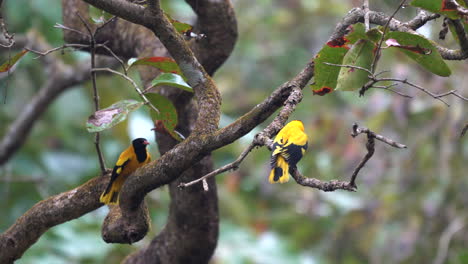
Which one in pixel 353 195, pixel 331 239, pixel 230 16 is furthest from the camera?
pixel 353 195

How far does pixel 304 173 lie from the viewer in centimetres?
698

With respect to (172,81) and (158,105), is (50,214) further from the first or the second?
(172,81)

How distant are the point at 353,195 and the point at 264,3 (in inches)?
107

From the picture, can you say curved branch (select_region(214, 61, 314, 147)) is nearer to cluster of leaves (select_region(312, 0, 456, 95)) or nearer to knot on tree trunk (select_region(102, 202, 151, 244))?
cluster of leaves (select_region(312, 0, 456, 95))

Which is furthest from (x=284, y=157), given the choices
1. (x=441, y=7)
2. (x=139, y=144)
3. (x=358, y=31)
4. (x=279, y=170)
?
(x=139, y=144)

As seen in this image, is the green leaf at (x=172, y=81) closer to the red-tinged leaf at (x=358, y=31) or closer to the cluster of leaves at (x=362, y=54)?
the cluster of leaves at (x=362, y=54)

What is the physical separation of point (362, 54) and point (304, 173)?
4.74 metres

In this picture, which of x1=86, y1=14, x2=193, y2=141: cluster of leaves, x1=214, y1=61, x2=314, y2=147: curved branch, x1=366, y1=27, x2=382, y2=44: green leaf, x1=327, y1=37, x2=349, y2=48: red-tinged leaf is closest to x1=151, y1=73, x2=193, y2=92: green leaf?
x1=86, y1=14, x2=193, y2=141: cluster of leaves

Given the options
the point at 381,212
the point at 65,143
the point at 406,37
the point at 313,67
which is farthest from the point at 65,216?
the point at 65,143

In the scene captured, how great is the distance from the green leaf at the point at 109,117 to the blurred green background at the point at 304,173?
7.26 ft

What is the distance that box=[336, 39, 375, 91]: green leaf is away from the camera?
228 cm

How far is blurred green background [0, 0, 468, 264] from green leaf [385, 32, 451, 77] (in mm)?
2192

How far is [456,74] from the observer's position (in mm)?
6289

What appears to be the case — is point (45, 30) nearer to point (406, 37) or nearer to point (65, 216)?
point (65, 216)
